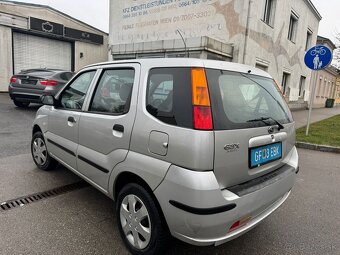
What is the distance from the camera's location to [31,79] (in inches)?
354

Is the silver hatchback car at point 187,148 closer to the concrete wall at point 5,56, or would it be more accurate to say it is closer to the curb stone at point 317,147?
the curb stone at point 317,147

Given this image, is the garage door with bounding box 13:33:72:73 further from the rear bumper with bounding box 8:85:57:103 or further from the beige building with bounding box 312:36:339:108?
the beige building with bounding box 312:36:339:108

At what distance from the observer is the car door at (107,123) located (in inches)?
92.7

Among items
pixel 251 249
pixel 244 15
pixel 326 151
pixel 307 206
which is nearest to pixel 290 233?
pixel 251 249

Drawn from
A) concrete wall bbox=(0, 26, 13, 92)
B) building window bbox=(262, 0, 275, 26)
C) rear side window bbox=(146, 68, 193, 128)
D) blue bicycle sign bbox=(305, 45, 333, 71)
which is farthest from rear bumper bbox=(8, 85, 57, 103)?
building window bbox=(262, 0, 275, 26)

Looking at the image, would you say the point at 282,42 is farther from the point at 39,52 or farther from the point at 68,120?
the point at 39,52

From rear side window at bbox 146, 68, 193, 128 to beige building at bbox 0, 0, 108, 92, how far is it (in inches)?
658

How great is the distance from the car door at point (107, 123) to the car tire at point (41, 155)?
1.24m

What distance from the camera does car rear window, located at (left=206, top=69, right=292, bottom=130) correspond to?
196 cm

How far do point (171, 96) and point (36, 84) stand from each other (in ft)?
27.4

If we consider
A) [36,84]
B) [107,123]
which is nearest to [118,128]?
[107,123]

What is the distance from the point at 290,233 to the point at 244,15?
9456 millimetres

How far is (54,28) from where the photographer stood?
17422mm

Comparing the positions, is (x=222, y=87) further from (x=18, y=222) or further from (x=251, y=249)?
(x=18, y=222)
